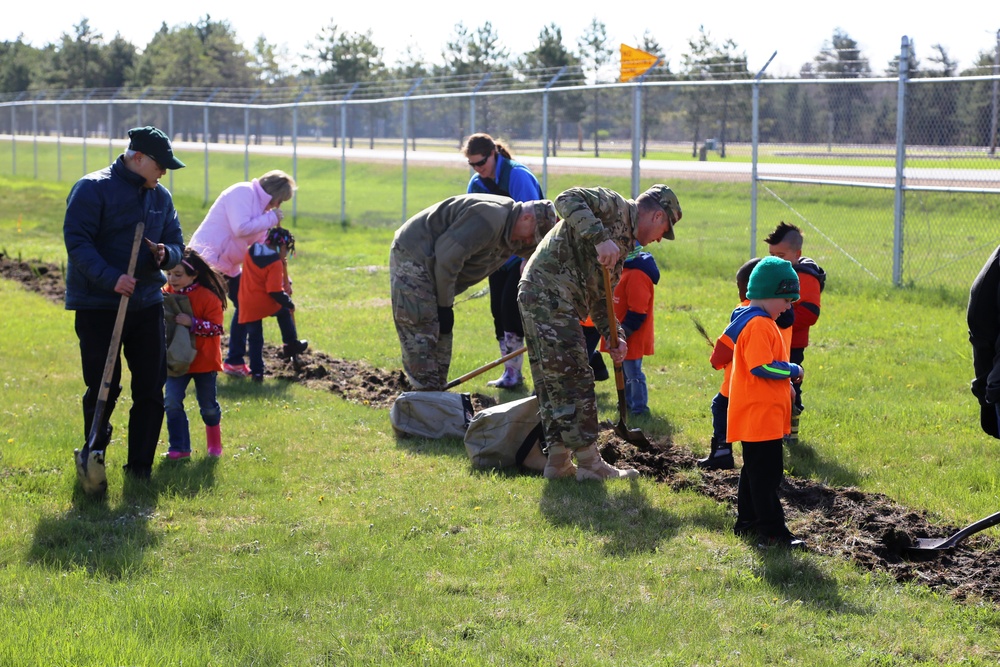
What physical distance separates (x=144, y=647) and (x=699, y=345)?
7671 millimetres

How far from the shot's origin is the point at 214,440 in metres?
7.38

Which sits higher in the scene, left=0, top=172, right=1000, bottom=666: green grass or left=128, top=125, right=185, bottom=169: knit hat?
left=128, top=125, right=185, bottom=169: knit hat

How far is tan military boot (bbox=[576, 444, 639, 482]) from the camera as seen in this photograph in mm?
6812

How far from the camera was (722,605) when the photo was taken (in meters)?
4.91

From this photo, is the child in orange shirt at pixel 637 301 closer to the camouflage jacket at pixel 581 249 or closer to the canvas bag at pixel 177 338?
the camouflage jacket at pixel 581 249

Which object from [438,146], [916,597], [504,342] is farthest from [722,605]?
[438,146]

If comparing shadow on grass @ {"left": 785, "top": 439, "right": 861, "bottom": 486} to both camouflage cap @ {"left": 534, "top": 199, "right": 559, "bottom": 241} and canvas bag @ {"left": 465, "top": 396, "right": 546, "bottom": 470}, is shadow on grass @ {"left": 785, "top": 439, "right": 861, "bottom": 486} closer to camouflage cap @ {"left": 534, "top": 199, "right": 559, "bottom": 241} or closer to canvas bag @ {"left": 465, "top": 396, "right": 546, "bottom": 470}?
canvas bag @ {"left": 465, "top": 396, "right": 546, "bottom": 470}

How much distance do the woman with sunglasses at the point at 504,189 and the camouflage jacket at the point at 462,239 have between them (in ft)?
3.33

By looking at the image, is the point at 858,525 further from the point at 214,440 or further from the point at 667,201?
the point at 214,440

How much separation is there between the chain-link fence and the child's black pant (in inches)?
306

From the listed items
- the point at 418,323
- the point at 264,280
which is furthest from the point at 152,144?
the point at 264,280

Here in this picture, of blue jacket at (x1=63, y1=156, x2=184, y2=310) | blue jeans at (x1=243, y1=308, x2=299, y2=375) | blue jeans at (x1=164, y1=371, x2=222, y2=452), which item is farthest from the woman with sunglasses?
blue jacket at (x1=63, y1=156, x2=184, y2=310)

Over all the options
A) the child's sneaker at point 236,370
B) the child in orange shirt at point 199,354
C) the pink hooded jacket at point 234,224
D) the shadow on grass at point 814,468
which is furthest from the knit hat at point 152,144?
the shadow on grass at point 814,468

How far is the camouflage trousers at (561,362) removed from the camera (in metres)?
6.60
